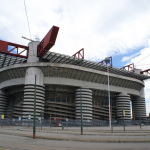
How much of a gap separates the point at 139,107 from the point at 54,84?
111 feet

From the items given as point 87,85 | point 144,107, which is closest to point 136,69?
point 144,107

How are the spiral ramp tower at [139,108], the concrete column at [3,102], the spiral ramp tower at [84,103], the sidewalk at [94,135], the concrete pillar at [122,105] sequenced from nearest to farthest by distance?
the sidewalk at [94,135] → the spiral ramp tower at [84,103] → the concrete column at [3,102] → the concrete pillar at [122,105] → the spiral ramp tower at [139,108]

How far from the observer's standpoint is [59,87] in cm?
4719

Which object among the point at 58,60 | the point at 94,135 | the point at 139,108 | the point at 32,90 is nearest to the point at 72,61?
the point at 58,60

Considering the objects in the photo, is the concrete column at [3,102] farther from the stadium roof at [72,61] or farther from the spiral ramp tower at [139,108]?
the spiral ramp tower at [139,108]

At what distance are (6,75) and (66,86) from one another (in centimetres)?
1556

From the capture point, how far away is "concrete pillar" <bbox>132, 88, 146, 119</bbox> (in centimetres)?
6185

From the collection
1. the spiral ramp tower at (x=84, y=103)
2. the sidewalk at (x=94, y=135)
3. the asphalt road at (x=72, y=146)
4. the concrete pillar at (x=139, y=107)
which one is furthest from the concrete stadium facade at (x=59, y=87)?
the asphalt road at (x=72, y=146)

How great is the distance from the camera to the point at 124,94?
55.6 metres

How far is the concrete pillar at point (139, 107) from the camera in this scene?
61.8m

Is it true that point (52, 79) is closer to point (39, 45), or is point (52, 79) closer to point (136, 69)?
point (39, 45)

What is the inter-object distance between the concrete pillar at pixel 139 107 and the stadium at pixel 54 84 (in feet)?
24.8

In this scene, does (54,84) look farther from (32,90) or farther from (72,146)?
(72,146)

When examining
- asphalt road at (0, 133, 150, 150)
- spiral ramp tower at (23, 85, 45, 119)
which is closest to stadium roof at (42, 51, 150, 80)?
spiral ramp tower at (23, 85, 45, 119)
